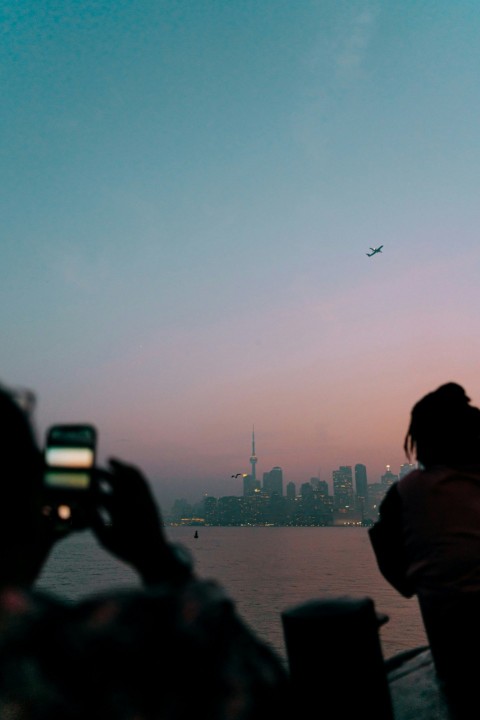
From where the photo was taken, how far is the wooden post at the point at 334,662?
308cm

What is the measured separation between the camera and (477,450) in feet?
11.6

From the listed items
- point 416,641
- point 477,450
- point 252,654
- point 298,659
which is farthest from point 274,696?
point 416,641

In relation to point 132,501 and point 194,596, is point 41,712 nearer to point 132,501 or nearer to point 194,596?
point 194,596

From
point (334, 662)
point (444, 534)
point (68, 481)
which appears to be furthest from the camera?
point (444, 534)

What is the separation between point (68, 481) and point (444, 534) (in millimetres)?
2558

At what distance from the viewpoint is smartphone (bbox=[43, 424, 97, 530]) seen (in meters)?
1.69

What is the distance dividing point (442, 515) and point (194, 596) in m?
2.64

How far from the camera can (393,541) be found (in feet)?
11.9

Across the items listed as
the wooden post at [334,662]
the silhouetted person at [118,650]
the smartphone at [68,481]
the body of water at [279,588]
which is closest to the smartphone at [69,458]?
the smartphone at [68,481]

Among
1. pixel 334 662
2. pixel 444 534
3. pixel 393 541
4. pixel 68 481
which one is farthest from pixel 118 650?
pixel 393 541

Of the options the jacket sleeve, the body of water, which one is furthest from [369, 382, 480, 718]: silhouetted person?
the body of water

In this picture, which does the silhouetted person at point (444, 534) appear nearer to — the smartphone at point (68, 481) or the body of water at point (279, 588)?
the smartphone at point (68, 481)

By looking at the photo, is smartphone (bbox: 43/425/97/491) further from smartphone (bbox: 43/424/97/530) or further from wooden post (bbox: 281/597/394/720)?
wooden post (bbox: 281/597/394/720)

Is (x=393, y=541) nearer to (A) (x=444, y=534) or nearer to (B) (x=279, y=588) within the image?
(A) (x=444, y=534)
